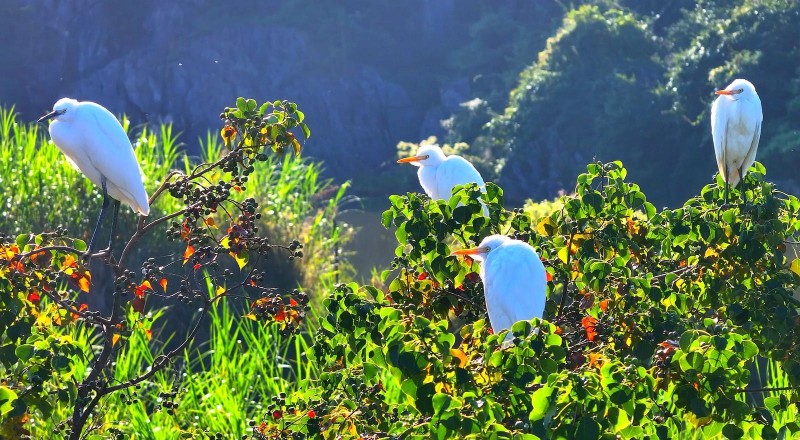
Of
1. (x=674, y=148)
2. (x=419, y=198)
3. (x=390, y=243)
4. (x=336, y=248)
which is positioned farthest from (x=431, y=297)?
(x=674, y=148)

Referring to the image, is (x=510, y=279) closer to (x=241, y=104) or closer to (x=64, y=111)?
(x=241, y=104)

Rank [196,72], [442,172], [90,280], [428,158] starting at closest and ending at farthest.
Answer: [90,280] < [442,172] < [428,158] < [196,72]

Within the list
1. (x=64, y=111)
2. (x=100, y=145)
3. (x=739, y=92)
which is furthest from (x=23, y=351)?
(x=739, y=92)

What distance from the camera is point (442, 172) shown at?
534 cm

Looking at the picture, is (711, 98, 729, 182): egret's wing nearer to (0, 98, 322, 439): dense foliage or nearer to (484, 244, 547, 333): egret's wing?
(484, 244, 547, 333): egret's wing

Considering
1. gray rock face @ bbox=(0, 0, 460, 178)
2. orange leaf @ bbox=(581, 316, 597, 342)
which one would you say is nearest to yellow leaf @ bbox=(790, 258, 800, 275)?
orange leaf @ bbox=(581, 316, 597, 342)

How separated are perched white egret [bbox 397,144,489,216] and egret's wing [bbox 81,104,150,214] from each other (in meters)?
1.52

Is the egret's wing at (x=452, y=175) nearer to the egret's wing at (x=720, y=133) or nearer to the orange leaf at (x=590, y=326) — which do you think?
the egret's wing at (x=720, y=133)

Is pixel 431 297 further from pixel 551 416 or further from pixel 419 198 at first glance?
pixel 551 416

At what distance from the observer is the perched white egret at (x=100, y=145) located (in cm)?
397

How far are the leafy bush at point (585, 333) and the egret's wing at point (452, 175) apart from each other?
2.03 meters

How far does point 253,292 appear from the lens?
6938 millimetres

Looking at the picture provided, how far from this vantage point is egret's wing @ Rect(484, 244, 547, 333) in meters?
2.86

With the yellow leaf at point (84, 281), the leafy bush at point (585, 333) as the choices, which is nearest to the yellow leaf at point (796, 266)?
the leafy bush at point (585, 333)
